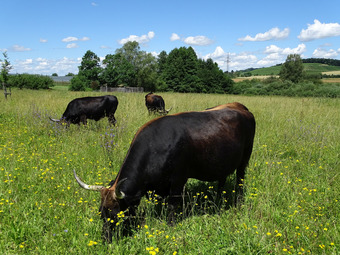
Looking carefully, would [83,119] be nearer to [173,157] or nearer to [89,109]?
[89,109]

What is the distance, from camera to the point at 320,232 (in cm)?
307

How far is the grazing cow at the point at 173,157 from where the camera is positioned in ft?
10.3

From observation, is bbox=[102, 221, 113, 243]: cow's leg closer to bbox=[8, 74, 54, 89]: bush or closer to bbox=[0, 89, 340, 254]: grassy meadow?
bbox=[0, 89, 340, 254]: grassy meadow

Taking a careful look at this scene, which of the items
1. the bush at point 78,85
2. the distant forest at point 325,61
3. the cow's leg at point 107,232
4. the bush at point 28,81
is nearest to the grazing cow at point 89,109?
the cow's leg at point 107,232

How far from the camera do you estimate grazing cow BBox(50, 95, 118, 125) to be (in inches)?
366

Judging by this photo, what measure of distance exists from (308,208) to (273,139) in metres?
3.68

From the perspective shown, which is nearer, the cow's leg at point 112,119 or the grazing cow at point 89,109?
the grazing cow at point 89,109

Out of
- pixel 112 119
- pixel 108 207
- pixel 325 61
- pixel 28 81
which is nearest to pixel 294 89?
pixel 112 119

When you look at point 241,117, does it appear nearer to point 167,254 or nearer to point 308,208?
point 308,208

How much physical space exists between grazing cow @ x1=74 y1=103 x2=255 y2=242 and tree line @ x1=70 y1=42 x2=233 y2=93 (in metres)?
48.4

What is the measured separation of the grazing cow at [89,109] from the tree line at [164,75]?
4205 cm

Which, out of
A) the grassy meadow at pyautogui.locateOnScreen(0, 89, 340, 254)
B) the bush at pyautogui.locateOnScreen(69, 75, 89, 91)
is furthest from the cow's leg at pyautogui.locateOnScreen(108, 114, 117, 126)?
the bush at pyautogui.locateOnScreen(69, 75, 89, 91)

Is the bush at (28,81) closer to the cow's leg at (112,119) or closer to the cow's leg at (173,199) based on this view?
the cow's leg at (112,119)

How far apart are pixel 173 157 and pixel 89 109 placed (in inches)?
288
